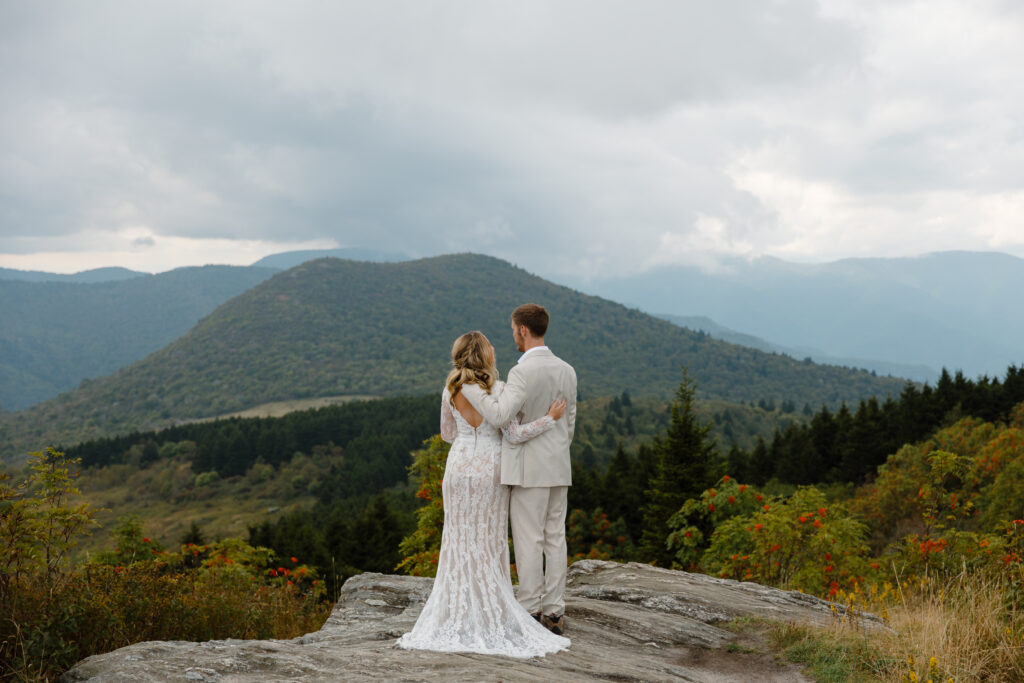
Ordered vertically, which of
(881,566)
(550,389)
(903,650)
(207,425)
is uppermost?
(550,389)

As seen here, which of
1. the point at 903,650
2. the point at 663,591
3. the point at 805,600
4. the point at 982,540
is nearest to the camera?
the point at 903,650

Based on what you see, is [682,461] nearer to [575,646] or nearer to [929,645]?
[929,645]

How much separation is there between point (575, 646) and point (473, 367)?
109 inches

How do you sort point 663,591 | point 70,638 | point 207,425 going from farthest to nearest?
point 207,425
point 663,591
point 70,638

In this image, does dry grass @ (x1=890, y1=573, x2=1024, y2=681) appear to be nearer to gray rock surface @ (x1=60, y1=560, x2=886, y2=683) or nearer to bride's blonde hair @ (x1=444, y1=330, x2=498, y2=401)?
gray rock surface @ (x1=60, y1=560, x2=886, y2=683)

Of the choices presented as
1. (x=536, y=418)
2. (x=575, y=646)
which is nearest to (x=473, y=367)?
(x=536, y=418)

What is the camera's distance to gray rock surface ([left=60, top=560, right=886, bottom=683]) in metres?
4.91

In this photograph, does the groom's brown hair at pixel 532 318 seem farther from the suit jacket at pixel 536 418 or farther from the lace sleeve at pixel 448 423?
the lace sleeve at pixel 448 423

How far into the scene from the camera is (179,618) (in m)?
6.90

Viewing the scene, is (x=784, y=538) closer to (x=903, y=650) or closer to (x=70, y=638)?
(x=903, y=650)

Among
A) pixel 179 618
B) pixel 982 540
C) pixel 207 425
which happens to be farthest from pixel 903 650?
pixel 207 425

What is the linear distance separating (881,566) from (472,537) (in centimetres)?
997

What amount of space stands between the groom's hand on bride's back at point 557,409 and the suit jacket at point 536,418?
58 millimetres

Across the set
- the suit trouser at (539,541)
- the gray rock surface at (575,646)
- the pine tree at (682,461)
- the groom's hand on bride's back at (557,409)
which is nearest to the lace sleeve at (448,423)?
the suit trouser at (539,541)
